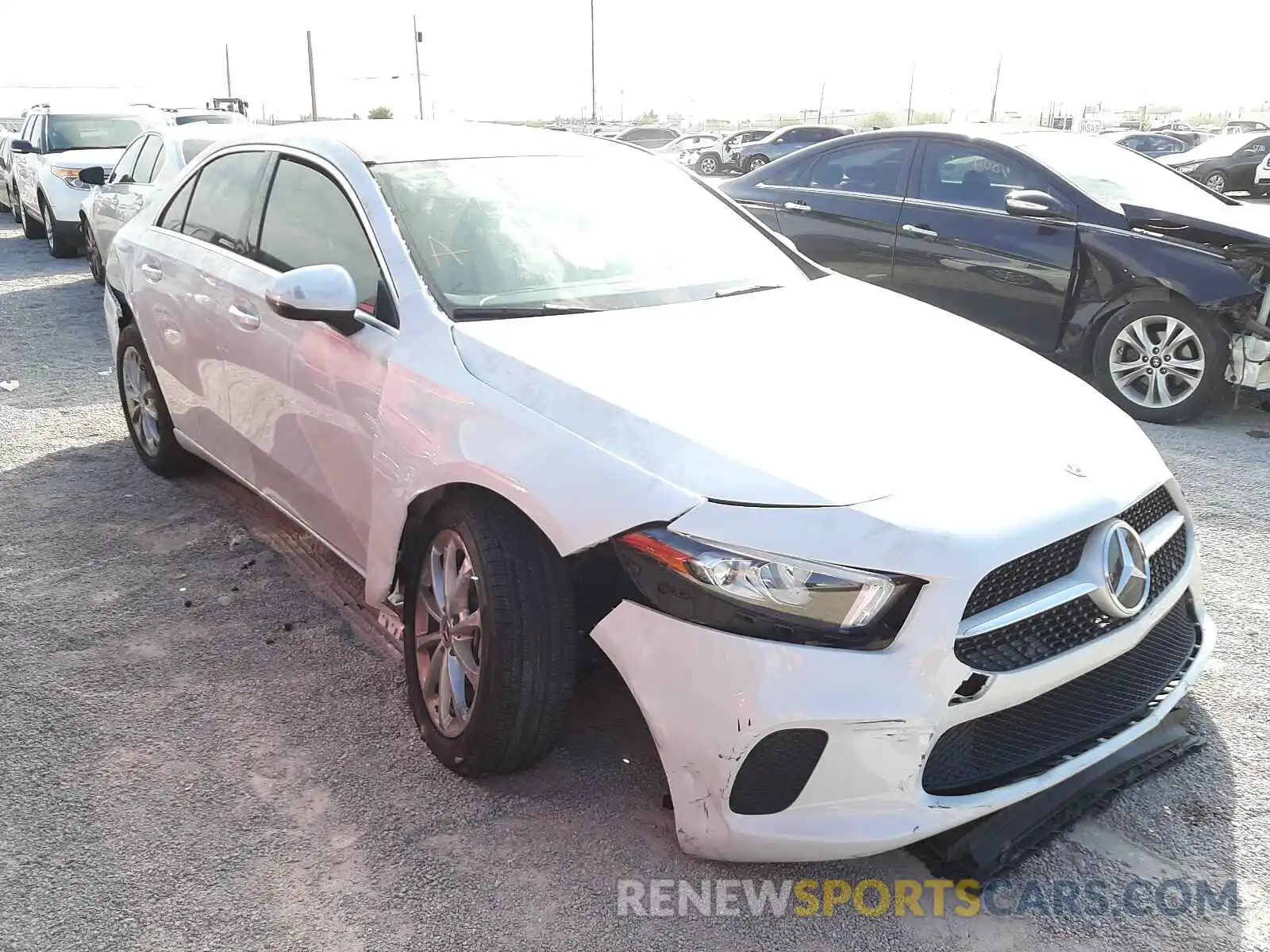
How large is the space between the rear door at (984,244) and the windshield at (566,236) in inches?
120

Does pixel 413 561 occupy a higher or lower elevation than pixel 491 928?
higher

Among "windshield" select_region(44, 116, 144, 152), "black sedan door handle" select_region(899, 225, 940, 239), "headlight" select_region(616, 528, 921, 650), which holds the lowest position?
"headlight" select_region(616, 528, 921, 650)

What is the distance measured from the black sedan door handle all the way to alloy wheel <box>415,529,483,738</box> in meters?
4.84

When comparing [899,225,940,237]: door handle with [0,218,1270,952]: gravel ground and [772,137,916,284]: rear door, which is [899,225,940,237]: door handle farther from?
[0,218,1270,952]: gravel ground

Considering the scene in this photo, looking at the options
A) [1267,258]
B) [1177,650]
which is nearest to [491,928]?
[1177,650]

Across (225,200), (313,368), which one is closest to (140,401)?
(225,200)

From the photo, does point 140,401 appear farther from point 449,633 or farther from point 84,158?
point 84,158

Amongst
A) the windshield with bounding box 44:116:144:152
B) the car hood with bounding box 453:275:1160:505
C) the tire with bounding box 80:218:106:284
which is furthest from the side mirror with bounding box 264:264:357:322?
the windshield with bounding box 44:116:144:152

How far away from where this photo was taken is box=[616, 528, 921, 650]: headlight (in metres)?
2.08

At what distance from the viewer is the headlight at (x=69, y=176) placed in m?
12.3

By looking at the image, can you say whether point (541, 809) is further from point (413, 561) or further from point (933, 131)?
point (933, 131)

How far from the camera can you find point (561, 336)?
2.76 metres

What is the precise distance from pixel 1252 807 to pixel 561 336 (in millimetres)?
2080

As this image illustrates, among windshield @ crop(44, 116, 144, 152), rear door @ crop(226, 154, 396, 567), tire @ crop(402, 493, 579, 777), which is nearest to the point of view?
tire @ crop(402, 493, 579, 777)
